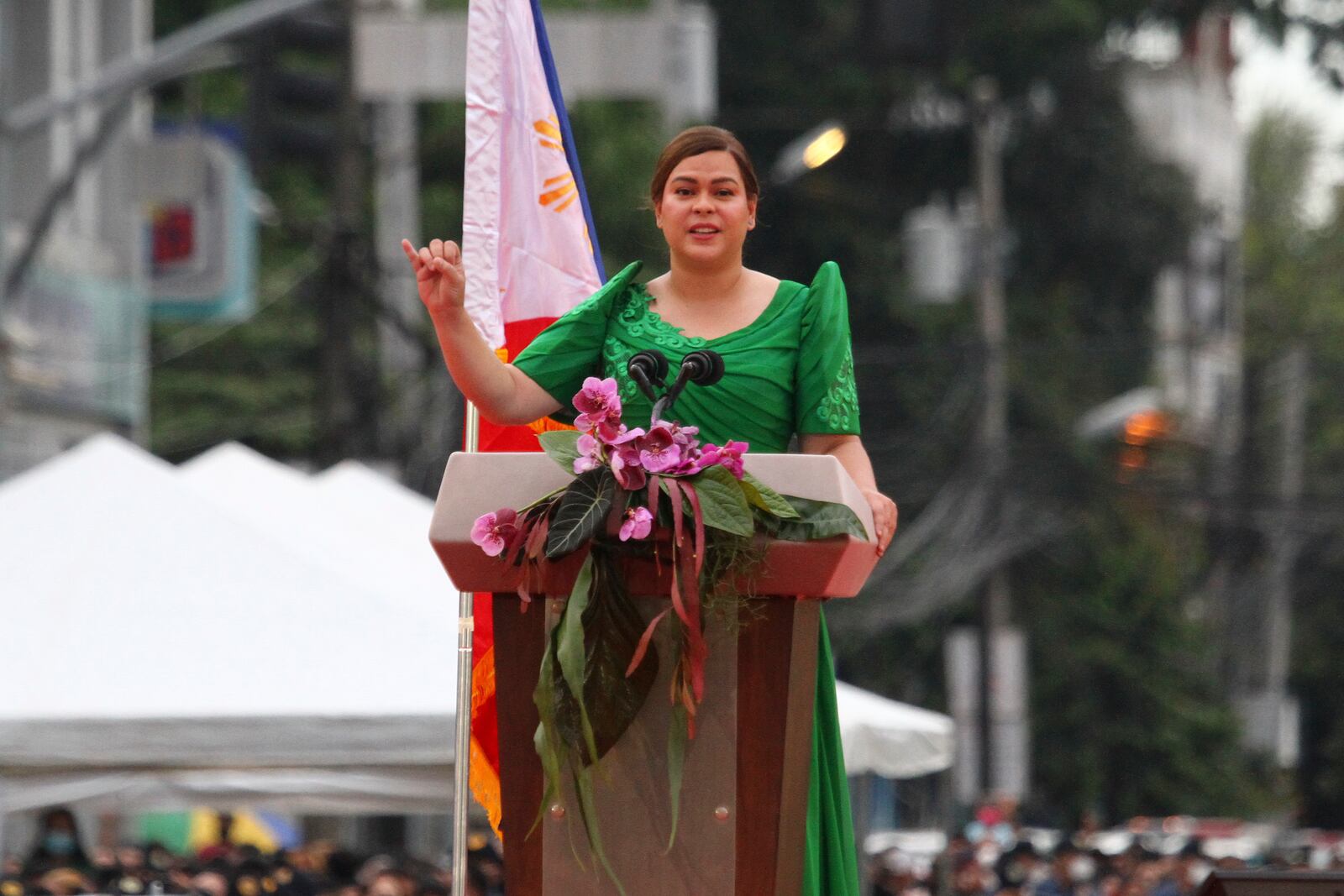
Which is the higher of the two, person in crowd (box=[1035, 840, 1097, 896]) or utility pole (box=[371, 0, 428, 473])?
utility pole (box=[371, 0, 428, 473])

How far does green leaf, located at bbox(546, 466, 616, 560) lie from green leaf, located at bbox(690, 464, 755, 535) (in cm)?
13

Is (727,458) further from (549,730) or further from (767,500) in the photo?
(549,730)

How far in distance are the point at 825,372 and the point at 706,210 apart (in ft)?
1.11

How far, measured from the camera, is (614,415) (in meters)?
3.75

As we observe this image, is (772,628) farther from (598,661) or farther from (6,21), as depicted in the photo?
(6,21)

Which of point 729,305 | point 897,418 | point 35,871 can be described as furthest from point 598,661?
point 897,418

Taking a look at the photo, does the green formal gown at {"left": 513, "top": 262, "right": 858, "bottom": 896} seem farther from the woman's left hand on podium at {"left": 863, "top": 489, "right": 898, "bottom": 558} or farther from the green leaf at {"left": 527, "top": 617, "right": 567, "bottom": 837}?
the green leaf at {"left": 527, "top": 617, "right": 567, "bottom": 837}

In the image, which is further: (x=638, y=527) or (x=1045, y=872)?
(x=1045, y=872)

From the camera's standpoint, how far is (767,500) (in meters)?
3.66

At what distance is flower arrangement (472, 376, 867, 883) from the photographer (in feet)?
11.9

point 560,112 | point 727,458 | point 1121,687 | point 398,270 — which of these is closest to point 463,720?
point 727,458

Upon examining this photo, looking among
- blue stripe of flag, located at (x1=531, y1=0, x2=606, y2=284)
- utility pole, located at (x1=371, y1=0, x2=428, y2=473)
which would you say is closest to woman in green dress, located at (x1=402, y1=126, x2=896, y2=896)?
blue stripe of flag, located at (x1=531, y1=0, x2=606, y2=284)

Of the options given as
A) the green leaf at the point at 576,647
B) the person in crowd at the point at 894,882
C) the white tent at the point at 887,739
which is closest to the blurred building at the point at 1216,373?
the person in crowd at the point at 894,882

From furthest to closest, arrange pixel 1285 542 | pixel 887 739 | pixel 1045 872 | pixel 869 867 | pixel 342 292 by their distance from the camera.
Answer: pixel 1285 542 < pixel 342 292 < pixel 1045 872 < pixel 869 867 < pixel 887 739
